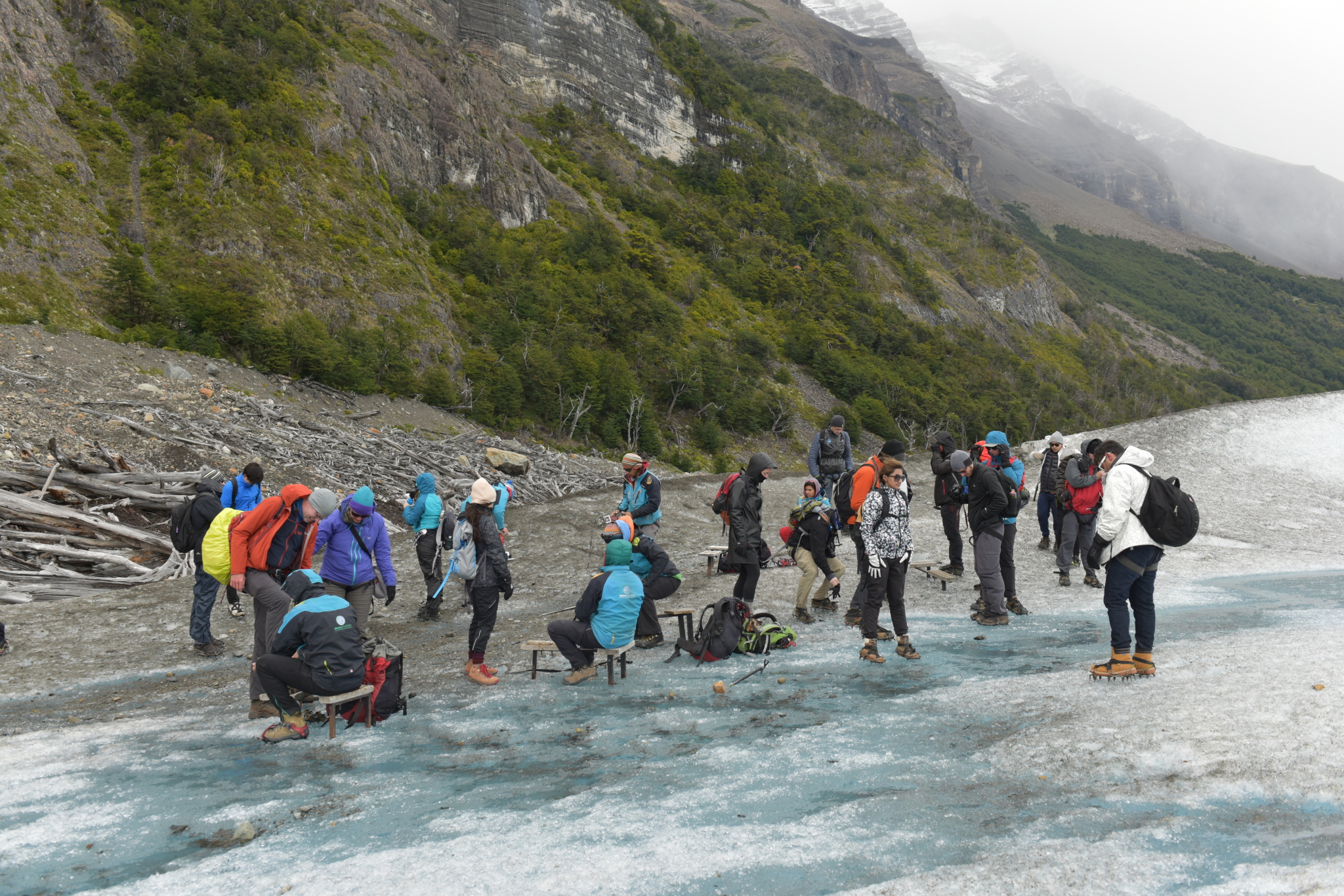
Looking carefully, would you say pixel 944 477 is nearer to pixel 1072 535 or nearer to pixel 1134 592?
pixel 1072 535

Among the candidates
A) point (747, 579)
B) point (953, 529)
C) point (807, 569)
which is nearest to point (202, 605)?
point (747, 579)

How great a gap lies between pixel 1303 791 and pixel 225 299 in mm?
24449

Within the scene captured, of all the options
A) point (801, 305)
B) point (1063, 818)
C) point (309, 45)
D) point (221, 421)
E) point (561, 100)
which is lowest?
point (1063, 818)

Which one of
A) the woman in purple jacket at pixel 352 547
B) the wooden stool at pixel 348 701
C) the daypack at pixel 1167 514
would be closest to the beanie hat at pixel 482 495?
the woman in purple jacket at pixel 352 547

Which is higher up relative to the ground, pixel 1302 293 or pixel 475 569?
pixel 1302 293

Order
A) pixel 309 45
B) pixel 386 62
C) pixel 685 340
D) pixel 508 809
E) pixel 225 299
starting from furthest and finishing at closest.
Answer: pixel 685 340
pixel 386 62
pixel 309 45
pixel 225 299
pixel 508 809

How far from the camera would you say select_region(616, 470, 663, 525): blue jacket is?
888 centimetres

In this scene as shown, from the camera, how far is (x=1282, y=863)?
3213mm

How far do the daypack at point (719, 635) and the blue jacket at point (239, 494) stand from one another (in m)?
5.32

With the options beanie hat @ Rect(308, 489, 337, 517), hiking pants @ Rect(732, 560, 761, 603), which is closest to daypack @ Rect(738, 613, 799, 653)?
hiking pants @ Rect(732, 560, 761, 603)

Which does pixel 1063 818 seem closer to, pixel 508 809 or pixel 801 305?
pixel 508 809

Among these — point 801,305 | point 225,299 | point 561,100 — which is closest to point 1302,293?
point 801,305

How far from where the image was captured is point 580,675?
6914 millimetres

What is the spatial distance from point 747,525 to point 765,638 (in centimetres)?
127
